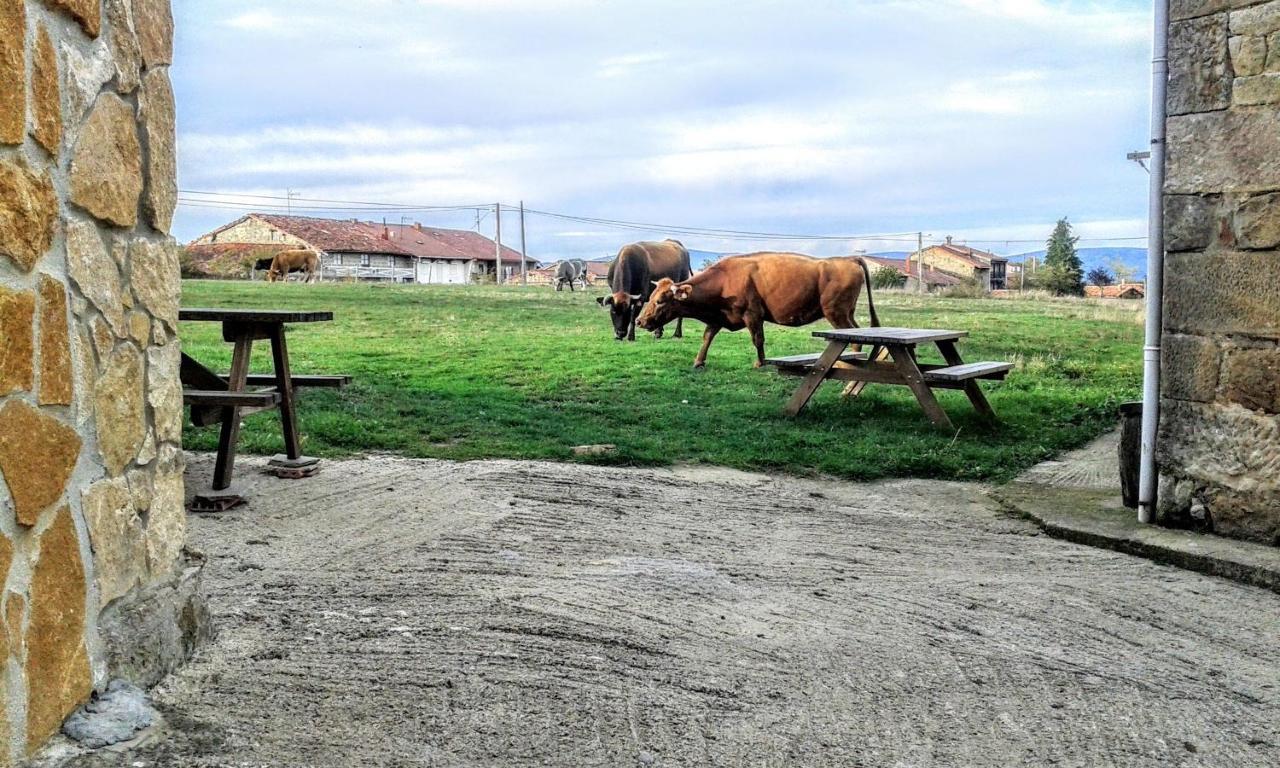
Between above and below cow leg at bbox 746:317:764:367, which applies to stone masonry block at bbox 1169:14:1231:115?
above

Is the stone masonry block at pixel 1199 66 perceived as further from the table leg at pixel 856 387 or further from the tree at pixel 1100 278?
the tree at pixel 1100 278

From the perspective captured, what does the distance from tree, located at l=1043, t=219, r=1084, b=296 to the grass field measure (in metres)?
35.7

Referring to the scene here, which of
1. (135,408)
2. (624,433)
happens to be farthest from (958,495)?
(135,408)

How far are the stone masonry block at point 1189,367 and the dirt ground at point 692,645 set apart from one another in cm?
92

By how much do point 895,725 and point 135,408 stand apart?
2346 mm

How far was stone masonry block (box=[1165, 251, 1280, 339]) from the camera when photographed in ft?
16.8

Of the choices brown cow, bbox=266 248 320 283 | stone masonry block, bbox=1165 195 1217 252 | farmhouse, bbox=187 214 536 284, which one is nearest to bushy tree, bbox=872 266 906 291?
farmhouse, bbox=187 214 536 284

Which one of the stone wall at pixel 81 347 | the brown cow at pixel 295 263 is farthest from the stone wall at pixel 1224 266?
the brown cow at pixel 295 263

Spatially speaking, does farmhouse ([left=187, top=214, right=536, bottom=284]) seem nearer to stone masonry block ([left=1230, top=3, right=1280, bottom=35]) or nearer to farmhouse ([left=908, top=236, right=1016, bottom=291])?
farmhouse ([left=908, top=236, right=1016, bottom=291])

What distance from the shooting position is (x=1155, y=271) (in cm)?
556

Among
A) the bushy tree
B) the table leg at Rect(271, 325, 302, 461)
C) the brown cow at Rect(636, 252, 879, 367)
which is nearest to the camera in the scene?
the table leg at Rect(271, 325, 302, 461)

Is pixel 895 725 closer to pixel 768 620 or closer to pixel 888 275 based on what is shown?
pixel 768 620

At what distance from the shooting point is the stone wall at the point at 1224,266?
511 cm

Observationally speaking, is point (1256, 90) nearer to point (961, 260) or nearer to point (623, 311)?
point (623, 311)
